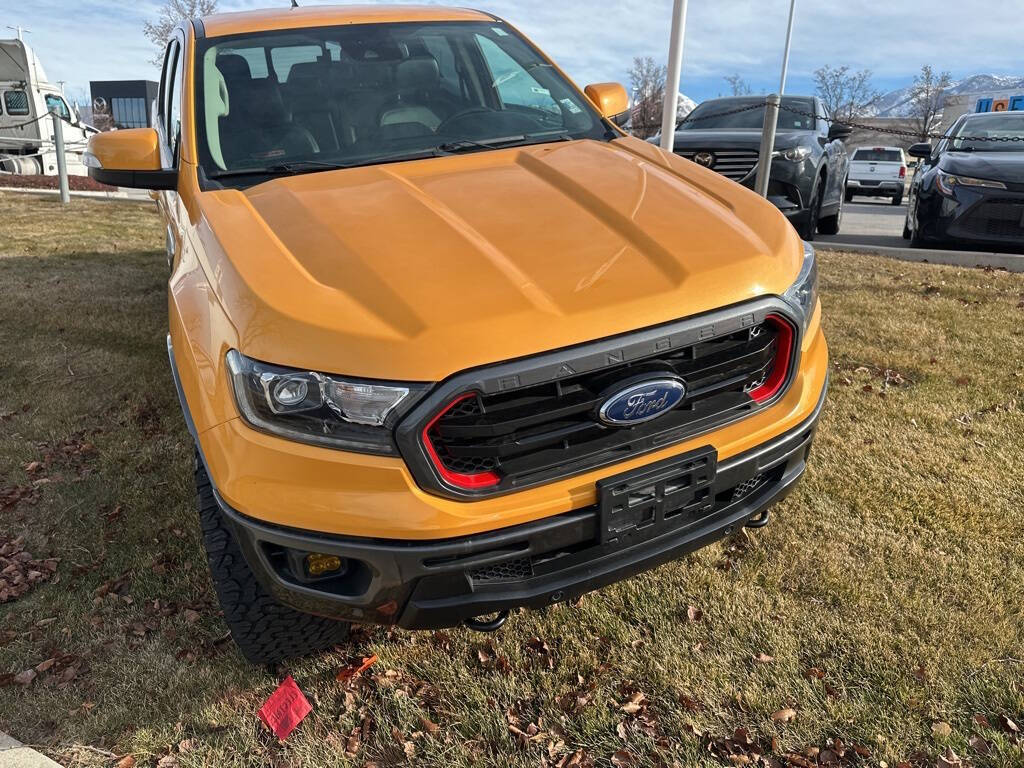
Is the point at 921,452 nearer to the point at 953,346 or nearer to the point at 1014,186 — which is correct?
the point at 953,346

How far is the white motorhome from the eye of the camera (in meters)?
17.4

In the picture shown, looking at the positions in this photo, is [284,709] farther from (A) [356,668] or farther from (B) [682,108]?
(B) [682,108]

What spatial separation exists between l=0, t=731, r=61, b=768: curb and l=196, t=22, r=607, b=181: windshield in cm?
186

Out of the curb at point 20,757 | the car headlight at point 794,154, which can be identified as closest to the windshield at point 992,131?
the car headlight at point 794,154

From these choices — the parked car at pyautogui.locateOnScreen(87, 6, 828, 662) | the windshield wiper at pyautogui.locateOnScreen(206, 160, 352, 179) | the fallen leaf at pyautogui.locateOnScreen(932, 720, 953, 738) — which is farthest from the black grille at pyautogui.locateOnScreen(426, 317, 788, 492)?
the windshield wiper at pyautogui.locateOnScreen(206, 160, 352, 179)

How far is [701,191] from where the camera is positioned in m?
2.54

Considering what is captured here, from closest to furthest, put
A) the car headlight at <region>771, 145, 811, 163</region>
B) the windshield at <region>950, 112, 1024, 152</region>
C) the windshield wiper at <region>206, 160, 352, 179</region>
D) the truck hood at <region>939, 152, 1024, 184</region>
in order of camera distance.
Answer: the windshield wiper at <region>206, 160, 352, 179</region> < the truck hood at <region>939, 152, 1024, 184</region> < the car headlight at <region>771, 145, 811, 163</region> < the windshield at <region>950, 112, 1024, 152</region>

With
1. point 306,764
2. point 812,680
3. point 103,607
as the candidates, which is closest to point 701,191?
point 812,680

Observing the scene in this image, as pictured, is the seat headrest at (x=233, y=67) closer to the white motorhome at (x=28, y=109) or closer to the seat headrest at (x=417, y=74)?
the seat headrest at (x=417, y=74)

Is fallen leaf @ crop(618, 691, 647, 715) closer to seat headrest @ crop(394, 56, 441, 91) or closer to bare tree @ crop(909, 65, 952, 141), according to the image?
seat headrest @ crop(394, 56, 441, 91)

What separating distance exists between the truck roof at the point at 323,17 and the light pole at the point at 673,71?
3.57 metres

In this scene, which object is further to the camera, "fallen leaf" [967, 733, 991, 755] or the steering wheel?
the steering wheel

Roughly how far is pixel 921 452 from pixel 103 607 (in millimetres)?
3539

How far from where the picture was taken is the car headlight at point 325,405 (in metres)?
1.73
